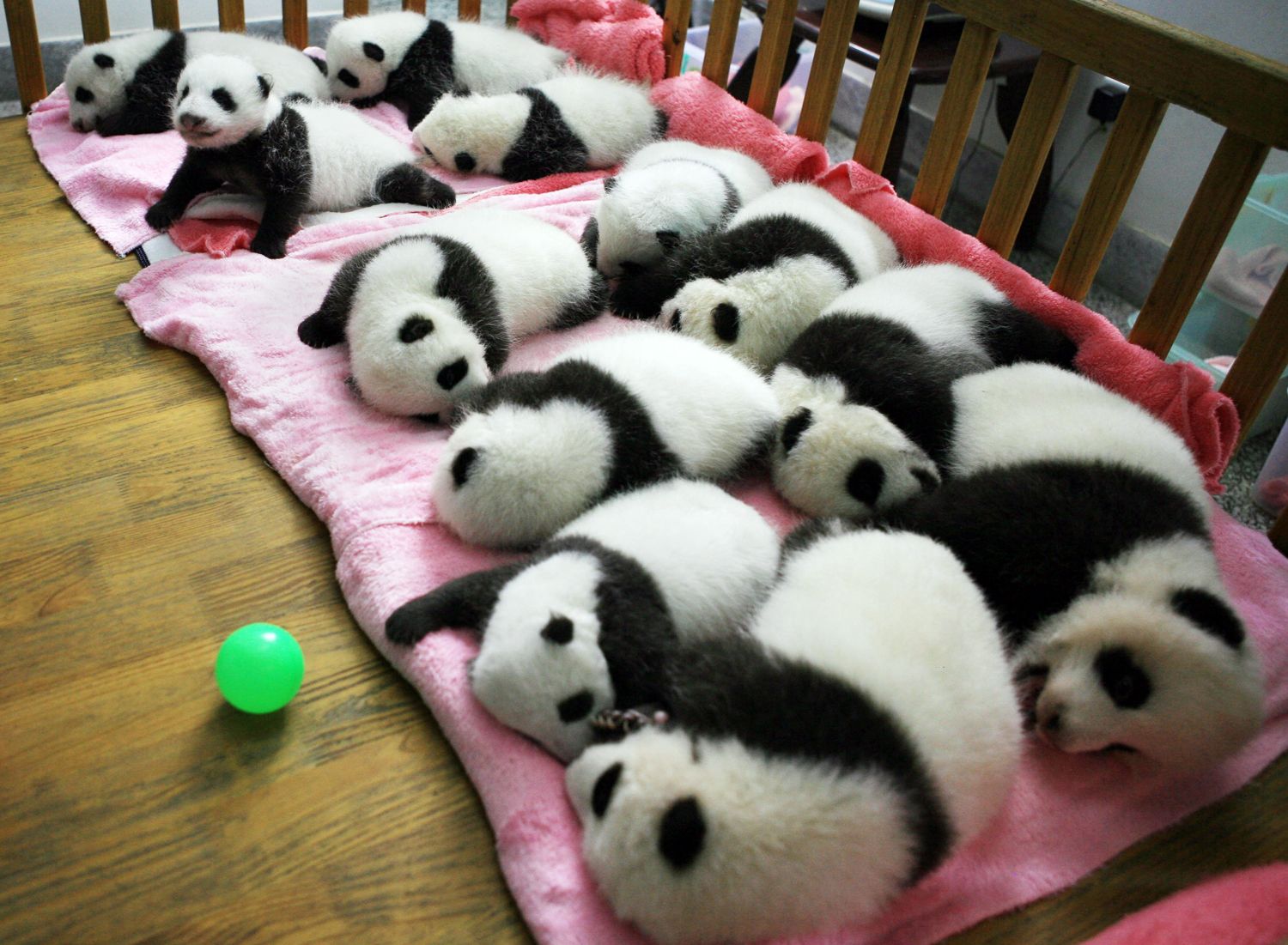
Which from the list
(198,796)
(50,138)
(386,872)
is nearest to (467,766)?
(386,872)

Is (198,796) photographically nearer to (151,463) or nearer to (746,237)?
(151,463)

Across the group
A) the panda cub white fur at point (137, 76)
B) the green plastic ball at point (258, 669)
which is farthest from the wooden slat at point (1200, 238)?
the panda cub white fur at point (137, 76)

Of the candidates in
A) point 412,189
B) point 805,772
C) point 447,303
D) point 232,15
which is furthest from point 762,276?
point 232,15

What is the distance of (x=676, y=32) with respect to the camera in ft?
10.7

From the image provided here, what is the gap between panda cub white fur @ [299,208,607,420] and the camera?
Result: 200 cm

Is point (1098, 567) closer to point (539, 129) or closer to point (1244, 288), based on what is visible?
point (1244, 288)

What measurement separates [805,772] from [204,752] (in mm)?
859

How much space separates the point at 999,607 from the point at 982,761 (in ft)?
1.30

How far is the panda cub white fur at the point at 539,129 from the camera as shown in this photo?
2.88 meters

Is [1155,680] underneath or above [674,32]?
underneath

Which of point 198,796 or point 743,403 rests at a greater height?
point 743,403

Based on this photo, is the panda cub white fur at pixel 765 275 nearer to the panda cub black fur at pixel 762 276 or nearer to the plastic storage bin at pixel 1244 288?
the panda cub black fur at pixel 762 276

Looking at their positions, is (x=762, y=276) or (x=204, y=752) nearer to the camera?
(x=204, y=752)

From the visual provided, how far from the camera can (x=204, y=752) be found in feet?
4.89
